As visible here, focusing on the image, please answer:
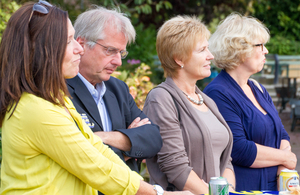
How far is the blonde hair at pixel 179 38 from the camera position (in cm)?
253

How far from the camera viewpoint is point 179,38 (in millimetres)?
2527

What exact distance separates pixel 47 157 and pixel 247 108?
1835mm

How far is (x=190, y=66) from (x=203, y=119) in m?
0.41

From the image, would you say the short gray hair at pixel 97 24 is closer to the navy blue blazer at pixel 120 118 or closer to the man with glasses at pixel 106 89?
the man with glasses at pixel 106 89

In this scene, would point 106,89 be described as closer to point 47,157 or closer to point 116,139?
point 116,139

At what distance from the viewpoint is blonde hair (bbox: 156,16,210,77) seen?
99.5 inches

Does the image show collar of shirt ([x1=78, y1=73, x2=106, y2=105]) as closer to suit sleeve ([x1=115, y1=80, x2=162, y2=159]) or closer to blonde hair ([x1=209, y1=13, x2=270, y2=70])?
suit sleeve ([x1=115, y1=80, x2=162, y2=159])

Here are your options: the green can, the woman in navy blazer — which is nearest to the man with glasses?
the green can

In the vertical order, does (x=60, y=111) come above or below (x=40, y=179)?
above

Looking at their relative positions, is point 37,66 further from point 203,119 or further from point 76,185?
point 203,119

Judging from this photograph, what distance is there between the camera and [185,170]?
7.64 ft

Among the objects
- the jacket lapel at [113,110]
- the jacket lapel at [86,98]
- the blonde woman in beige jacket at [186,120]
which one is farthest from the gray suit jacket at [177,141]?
the jacket lapel at [86,98]

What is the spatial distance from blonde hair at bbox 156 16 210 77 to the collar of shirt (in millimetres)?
588

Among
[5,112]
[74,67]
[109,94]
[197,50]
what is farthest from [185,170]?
[5,112]
